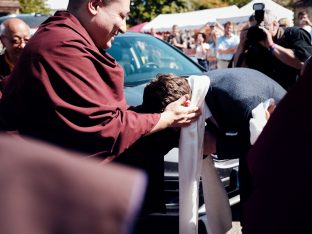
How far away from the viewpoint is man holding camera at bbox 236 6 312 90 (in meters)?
4.03

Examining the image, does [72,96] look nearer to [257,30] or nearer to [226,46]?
[257,30]

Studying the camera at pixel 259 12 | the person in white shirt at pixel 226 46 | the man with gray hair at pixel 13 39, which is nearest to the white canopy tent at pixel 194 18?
the person in white shirt at pixel 226 46

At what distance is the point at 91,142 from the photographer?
2133 mm

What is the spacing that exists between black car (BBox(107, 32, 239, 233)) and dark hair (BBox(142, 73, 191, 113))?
1.16 metres

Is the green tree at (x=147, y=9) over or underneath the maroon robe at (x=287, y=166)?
underneath

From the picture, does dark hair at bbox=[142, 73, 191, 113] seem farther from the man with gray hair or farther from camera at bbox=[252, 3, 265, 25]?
the man with gray hair

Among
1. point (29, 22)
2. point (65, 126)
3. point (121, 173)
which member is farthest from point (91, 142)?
point (29, 22)

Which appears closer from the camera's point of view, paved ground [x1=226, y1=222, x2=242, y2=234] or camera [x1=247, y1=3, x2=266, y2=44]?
paved ground [x1=226, y1=222, x2=242, y2=234]

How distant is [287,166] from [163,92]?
4.10 ft

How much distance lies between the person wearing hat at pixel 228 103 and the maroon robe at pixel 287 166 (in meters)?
0.99

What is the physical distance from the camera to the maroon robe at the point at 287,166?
132 cm

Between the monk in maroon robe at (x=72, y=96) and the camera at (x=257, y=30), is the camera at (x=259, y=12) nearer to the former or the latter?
the camera at (x=257, y=30)

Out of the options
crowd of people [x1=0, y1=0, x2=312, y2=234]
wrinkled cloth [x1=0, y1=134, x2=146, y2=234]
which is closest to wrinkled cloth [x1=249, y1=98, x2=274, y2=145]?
crowd of people [x1=0, y1=0, x2=312, y2=234]

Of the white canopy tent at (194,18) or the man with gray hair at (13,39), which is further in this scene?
the white canopy tent at (194,18)
